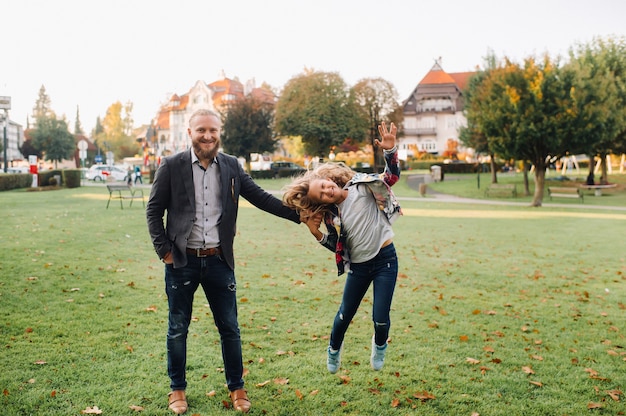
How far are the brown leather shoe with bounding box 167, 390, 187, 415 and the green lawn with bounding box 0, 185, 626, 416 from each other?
0.28 ft

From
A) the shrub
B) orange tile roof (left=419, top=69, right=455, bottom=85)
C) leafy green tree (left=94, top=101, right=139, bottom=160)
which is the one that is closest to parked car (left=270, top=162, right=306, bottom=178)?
the shrub

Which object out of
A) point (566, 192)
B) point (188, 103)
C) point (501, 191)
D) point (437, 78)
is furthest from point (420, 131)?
point (566, 192)

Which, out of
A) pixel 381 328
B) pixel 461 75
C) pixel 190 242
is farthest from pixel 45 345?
pixel 461 75

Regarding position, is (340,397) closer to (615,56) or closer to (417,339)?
(417,339)

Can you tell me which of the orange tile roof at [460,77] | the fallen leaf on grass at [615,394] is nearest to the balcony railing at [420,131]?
the orange tile roof at [460,77]

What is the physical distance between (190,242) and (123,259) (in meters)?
7.55

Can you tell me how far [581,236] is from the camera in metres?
16.4

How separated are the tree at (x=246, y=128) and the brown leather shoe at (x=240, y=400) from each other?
2272 inches

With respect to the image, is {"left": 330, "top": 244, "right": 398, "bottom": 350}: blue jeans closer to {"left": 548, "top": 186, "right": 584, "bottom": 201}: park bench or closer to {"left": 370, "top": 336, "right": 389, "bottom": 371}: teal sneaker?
{"left": 370, "top": 336, "right": 389, "bottom": 371}: teal sneaker

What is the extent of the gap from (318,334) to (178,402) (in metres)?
2.42

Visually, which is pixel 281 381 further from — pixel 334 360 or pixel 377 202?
pixel 377 202

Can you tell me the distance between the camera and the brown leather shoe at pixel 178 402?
441 cm

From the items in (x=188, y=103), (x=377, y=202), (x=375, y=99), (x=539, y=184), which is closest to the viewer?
(x=377, y=202)

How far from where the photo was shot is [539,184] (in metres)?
28.5
